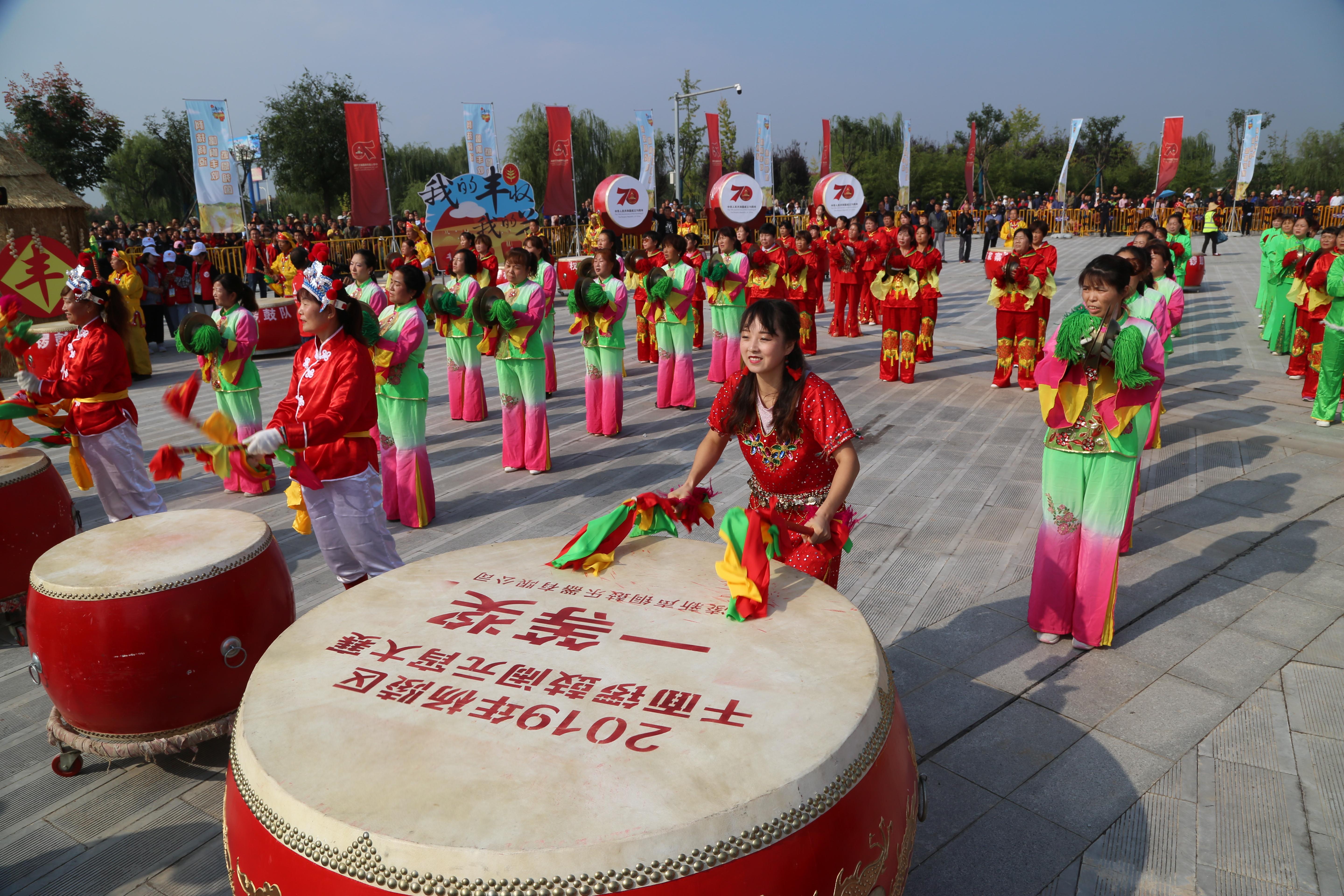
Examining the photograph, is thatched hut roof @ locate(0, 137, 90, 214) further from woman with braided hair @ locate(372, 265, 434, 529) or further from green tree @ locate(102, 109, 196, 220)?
green tree @ locate(102, 109, 196, 220)

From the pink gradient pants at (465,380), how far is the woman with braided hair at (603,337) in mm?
1112

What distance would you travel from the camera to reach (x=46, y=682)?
2.78 m

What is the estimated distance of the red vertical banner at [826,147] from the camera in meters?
21.9

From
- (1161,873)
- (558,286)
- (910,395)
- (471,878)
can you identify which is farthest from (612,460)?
(558,286)

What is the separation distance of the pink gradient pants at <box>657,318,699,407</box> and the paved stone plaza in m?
0.97

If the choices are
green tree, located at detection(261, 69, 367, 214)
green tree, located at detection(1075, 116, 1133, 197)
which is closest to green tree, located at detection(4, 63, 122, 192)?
green tree, located at detection(261, 69, 367, 214)

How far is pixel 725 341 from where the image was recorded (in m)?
8.88

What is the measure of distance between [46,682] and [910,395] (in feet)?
24.2

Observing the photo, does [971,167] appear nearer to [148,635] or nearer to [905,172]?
[905,172]

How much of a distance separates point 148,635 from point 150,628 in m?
0.02

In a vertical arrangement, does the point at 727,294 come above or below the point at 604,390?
above

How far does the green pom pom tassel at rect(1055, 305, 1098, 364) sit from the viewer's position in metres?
3.18

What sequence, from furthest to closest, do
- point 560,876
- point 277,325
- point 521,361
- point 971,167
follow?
point 971,167 < point 277,325 < point 521,361 < point 560,876

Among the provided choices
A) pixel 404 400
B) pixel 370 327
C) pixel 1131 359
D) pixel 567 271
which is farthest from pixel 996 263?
pixel 567 271
